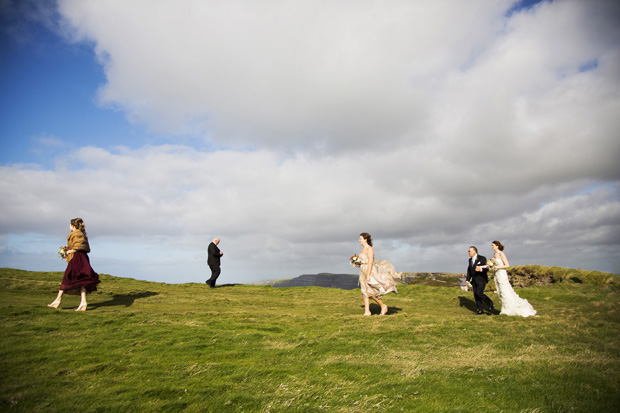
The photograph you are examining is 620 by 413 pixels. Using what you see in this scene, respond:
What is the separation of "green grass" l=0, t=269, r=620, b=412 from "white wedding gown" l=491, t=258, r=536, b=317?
1745 millimetres

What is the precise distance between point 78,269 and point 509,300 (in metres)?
17.7

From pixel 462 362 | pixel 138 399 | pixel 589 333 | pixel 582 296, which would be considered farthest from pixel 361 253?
pixel 582 296

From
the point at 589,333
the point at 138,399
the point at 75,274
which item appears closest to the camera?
the point at 138,399

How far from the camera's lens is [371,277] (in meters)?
13.7

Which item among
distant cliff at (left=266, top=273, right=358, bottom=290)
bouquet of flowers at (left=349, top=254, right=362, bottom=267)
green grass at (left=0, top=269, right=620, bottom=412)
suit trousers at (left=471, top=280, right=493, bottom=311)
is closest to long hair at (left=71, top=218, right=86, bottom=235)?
green grass at (left=0, top=269, right=620, bottom=412)

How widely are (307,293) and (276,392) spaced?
1805 cm

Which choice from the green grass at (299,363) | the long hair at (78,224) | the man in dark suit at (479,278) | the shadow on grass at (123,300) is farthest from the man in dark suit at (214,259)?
the man in dark suit at (479,278)

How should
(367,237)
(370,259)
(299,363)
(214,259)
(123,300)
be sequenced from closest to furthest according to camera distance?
(299,363), (370,259), (367,237), (123,300), (214,259)

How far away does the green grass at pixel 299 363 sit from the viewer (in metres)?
5.06

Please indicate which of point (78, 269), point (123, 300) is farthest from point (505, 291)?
point (78, 269)

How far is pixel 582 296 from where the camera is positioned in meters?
18.3

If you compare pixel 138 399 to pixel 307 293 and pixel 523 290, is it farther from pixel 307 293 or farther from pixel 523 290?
pixel 523 290

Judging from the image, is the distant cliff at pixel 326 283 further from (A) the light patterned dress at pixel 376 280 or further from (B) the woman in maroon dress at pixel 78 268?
(B) the woman in maroon dress at pixel 78 268

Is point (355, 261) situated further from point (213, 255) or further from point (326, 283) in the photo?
point (326, 283)
